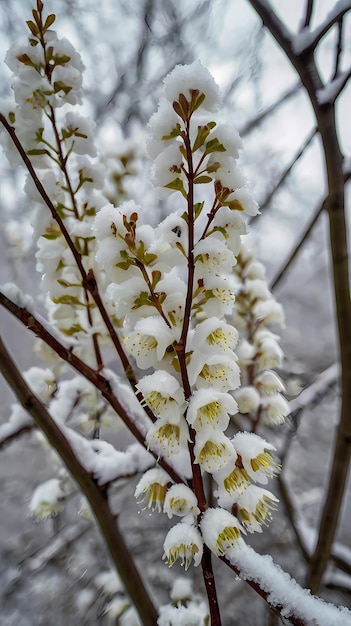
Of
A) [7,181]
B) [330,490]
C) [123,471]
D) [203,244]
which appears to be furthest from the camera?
[7,181]

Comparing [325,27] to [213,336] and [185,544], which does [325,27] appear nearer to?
[213,336]

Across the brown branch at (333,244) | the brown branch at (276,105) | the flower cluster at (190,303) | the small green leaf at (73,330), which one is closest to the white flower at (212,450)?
the flower cluster at (190,303)

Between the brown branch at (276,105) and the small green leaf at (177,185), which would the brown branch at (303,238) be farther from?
the small green leaf at (177,185)

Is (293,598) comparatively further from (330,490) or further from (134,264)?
(330,490)

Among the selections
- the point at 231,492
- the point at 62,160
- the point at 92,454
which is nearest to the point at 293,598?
the point at 231,492

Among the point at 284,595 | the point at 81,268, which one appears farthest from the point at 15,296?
the point at 284,595

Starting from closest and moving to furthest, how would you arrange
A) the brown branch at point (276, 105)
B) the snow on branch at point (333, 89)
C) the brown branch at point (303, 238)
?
1. the snow on branch at point (333, 89)
2. the brown branch at point (303, 238)
3. the brown branch at point (276, 105)

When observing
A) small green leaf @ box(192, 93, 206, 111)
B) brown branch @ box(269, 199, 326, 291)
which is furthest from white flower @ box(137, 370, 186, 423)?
brown branch @ box(269, 199, 326, 291)

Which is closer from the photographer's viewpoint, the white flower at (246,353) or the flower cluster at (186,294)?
the flower cluster at (186,294)
